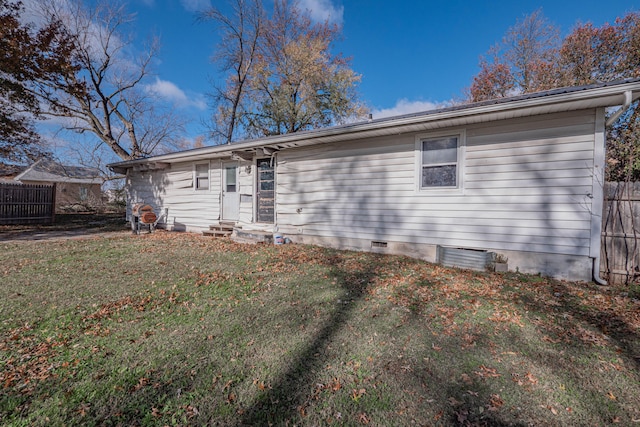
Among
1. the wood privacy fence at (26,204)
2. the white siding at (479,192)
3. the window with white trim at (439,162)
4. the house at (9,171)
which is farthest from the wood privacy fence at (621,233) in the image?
the house at (9,171)

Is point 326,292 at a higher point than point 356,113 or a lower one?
lower

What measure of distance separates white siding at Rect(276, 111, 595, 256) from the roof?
12.0 inches

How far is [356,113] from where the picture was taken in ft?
62.4

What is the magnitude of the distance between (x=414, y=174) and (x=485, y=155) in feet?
4.52

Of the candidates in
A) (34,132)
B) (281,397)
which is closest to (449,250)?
(281,397)

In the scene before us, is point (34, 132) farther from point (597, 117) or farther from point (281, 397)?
point (597, 117)

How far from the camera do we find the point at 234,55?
62.2ft

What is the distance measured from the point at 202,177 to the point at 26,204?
363 inches

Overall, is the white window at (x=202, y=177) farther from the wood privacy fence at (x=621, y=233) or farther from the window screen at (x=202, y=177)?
the wood privacy fence at (x=621, y=233)

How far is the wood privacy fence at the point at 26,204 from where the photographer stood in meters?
12.4

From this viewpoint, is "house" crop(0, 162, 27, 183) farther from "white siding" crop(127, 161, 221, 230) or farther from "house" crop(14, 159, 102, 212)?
"white siding" crop(127, 161, 221, 230)

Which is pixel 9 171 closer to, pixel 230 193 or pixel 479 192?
pixel 230 193

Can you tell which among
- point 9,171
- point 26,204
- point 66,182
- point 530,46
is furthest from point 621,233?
point 66,182

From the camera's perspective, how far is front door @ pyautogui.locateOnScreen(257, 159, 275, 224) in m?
8.76
